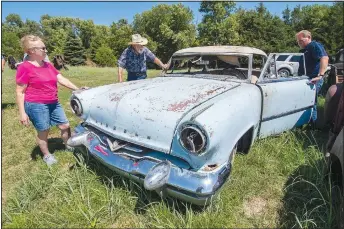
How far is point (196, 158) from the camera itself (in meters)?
2.38

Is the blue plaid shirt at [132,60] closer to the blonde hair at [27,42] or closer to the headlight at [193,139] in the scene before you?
the blonde hair at [27,42]

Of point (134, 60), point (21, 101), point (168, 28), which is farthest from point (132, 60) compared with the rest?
point (168, 28)

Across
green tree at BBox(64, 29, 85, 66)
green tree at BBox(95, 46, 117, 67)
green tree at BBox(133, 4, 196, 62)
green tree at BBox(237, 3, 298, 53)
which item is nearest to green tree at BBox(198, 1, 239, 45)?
green tree at BBox(237, 3, 298, 53)

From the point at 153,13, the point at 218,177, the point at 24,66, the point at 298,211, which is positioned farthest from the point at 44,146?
the point at 153,13

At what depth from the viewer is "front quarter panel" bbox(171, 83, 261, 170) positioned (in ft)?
7.78

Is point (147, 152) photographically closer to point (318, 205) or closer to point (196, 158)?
point (196, 158)

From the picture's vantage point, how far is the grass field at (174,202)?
2498 millimetres

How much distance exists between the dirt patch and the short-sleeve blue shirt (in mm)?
2682

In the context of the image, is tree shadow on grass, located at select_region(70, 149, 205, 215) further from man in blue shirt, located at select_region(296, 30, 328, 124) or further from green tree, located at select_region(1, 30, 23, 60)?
green tree, located at select_region(1, 30, 23, 60)

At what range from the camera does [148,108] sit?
276cm

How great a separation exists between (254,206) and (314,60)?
10.3ft

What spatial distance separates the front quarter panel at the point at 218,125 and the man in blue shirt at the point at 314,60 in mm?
2197

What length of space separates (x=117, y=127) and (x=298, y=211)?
1.76 metres

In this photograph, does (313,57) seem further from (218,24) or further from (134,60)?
(218,24)
